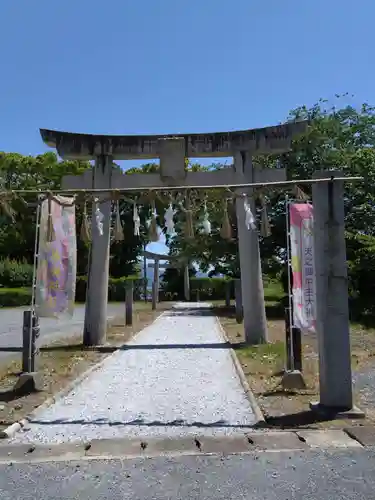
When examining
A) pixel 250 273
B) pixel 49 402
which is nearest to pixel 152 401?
pixel 49 402

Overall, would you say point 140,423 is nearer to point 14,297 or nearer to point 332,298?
point 332,298

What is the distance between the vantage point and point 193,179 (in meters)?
11.6

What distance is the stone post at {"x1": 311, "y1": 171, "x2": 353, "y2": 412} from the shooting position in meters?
5.96

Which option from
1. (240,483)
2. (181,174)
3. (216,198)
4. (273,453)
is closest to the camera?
(240,483)

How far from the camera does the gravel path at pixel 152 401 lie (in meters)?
5.51

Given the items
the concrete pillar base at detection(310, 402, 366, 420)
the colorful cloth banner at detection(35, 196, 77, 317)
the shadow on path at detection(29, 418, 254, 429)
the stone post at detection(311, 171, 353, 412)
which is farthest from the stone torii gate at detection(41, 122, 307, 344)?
the shadow on path at detection(29, 418, 254, 429)

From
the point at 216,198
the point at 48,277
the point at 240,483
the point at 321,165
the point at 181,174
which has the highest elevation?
the point at 321,165

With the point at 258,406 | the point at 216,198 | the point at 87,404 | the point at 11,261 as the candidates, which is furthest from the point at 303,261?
the point at 11,261

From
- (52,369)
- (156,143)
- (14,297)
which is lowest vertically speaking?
(52,369)

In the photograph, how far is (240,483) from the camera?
397cm

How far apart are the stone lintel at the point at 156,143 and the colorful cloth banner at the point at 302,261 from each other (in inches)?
205

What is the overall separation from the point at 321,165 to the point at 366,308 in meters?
6.42

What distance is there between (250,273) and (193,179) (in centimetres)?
275

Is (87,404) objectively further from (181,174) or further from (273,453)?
(181,174)
